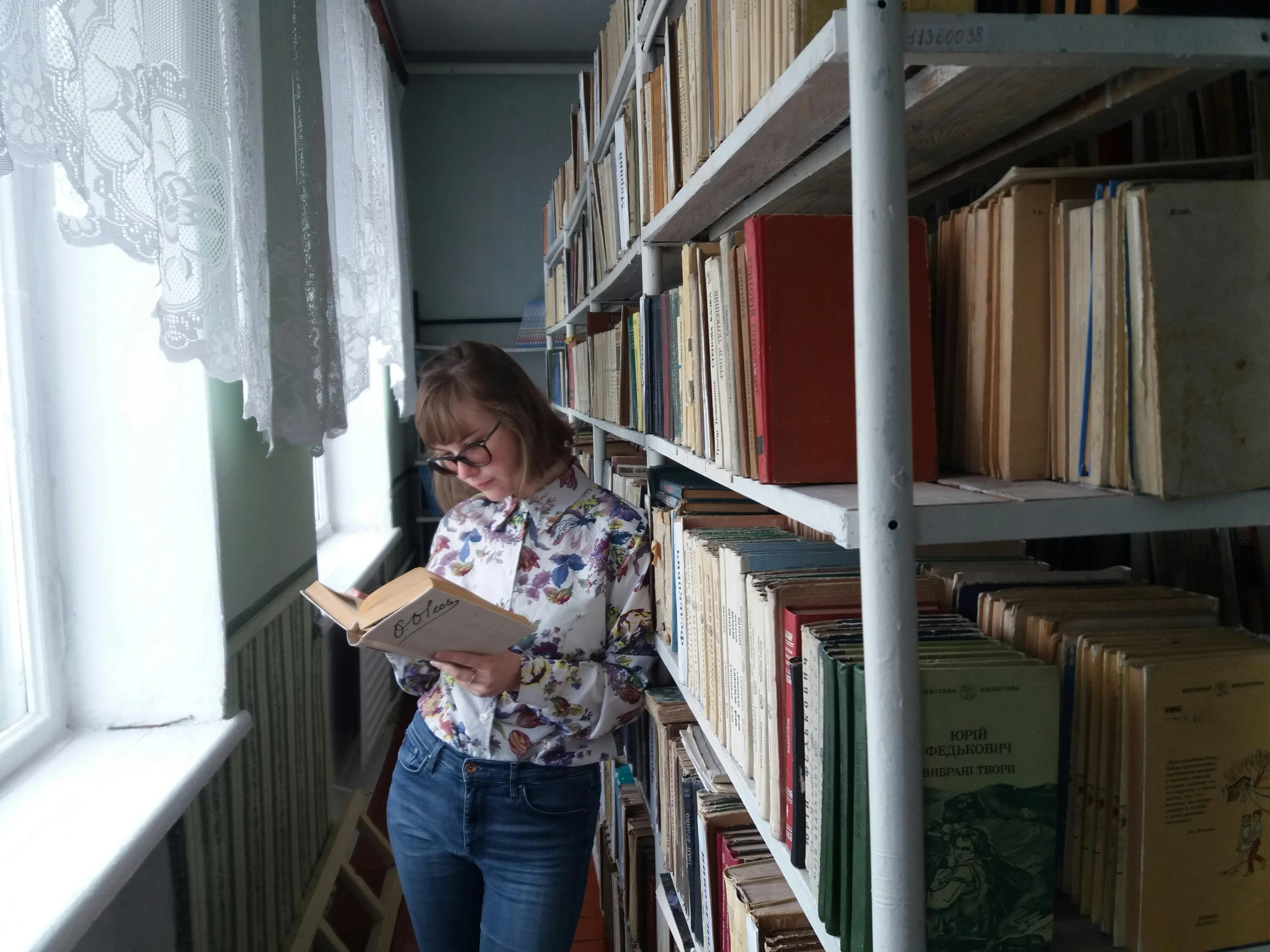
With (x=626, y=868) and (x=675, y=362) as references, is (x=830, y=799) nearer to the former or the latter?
(x=675, y=362)

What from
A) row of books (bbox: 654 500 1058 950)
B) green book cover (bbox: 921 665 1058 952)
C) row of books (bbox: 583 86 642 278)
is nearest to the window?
row of books (bbox: 583 86 642 278)

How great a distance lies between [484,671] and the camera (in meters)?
1.47

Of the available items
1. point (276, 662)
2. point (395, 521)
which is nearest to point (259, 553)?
point (276, 662)

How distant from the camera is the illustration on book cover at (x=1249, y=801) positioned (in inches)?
27.1

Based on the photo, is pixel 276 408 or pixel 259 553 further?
pixel 259 553

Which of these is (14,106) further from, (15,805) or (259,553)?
(259,553)

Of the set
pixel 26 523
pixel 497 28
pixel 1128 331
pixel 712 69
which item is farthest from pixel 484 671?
pixel 497 28

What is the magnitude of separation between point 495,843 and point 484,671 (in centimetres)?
32

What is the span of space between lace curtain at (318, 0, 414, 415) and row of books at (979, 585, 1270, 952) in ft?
5.46

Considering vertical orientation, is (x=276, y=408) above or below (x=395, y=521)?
above

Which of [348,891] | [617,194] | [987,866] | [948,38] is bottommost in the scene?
[348,891]

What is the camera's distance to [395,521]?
4.38 m

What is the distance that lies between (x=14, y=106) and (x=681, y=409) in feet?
2.84

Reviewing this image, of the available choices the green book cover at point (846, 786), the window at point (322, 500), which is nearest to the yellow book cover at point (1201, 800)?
the green book cover at point (846, 786)
